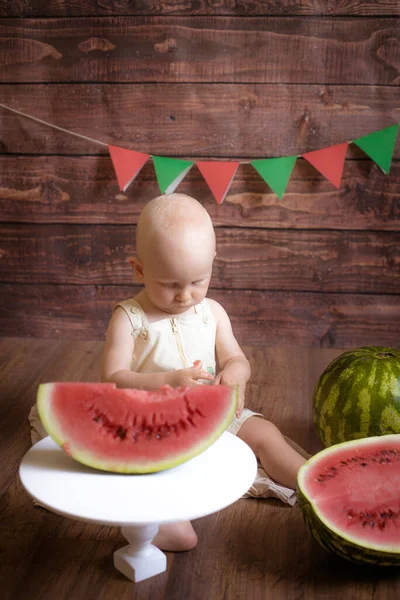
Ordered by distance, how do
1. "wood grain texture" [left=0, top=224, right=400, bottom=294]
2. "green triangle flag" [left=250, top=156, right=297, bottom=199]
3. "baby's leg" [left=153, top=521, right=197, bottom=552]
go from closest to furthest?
"baby's leg" [left=153, top=521, right=197, bottom=552], "green triangle flag" [left=250, top=156, right=297, bottom=199], "wood grain texture" [left=0, top=224, right=400, bottom=294]

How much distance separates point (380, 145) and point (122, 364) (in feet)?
4.39

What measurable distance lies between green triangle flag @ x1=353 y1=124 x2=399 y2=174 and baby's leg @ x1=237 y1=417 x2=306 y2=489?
116cm

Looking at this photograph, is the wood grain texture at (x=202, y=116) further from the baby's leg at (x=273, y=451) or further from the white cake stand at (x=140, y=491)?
the white cake stand at (x=140, y=491)

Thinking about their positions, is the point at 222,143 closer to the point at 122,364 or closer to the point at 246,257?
the point at 246,257

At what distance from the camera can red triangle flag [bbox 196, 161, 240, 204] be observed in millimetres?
2680

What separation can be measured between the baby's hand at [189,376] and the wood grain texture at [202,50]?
1.38m

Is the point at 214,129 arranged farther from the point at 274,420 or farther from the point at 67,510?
the point at 67,510

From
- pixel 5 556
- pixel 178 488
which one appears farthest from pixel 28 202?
pixel 178 488

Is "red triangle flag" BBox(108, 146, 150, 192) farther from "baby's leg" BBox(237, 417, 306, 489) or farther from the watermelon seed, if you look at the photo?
the watermelon seed

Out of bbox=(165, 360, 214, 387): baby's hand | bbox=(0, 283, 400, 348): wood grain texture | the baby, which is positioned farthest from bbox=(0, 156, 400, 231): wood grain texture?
bbox=(165, 360, 214, 387): baby's hand

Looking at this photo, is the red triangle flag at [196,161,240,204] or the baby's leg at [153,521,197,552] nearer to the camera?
the baby's leg at [153,521,197,552]

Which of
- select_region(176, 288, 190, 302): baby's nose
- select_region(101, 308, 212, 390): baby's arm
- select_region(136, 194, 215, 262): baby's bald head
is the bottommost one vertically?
select_region(101, 308, 212, 390): baby's arm

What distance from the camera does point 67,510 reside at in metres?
1.24

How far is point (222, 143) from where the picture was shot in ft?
8.86
